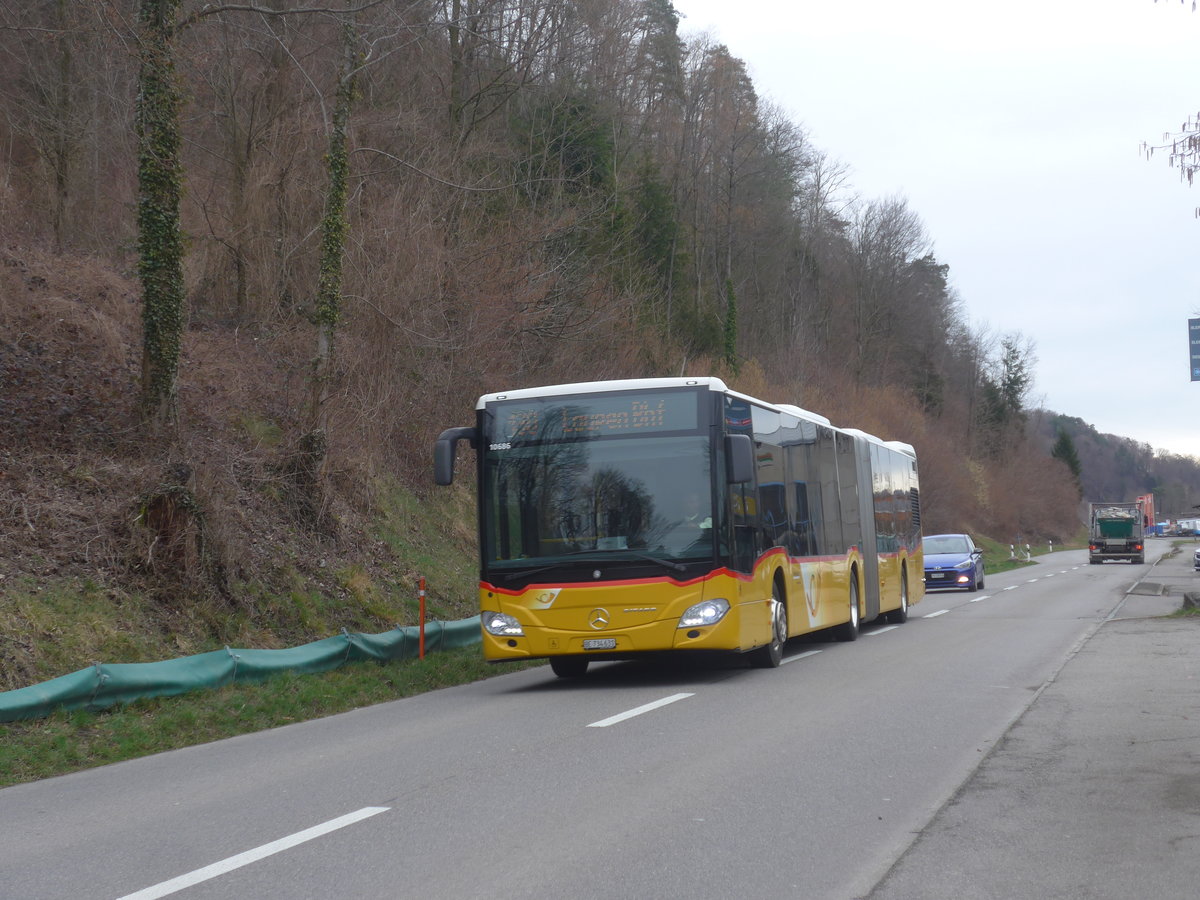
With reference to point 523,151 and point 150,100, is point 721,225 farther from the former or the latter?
point 150,100

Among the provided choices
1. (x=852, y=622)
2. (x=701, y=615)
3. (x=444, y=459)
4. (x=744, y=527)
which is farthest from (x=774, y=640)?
(x=852, y=622)

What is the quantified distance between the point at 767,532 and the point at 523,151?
925 inches

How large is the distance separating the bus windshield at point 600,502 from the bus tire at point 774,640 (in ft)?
7.51

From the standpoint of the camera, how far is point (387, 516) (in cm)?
2219

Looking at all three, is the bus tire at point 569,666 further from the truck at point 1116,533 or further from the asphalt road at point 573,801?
the truck at point 1116,533

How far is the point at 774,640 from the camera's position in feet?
48.7

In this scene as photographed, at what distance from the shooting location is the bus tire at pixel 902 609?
23531 millimetres

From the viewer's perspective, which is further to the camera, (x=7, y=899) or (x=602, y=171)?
(x=602, y=171)

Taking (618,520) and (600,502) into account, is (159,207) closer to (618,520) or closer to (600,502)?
(600,502)

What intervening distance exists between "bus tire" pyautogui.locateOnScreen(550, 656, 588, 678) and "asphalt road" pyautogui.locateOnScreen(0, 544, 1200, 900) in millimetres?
1121

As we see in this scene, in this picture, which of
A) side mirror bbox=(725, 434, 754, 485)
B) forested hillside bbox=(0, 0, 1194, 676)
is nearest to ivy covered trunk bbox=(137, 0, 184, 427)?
forested hillside bbox=(0, 0, 1194, 676)

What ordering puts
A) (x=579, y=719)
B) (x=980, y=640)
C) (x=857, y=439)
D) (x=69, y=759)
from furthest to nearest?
(x=857, y=439)
(x=980, y=640)
(x=579, y=719)
(x=69, y=759)

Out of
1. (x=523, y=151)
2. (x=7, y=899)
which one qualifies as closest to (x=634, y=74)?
(x=523, y=151)

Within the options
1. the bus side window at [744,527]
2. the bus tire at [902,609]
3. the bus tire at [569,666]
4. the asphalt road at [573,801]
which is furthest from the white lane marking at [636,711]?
the bus tire at [902,609]
